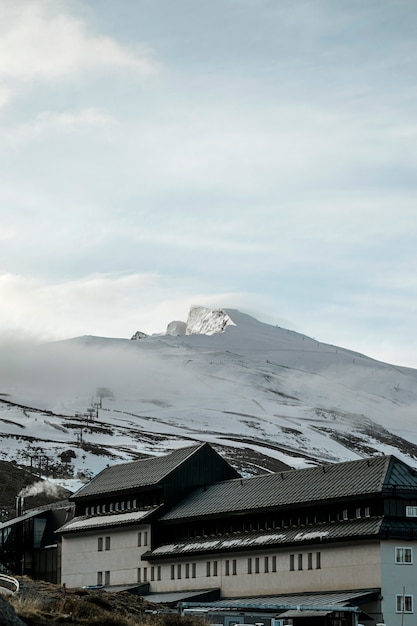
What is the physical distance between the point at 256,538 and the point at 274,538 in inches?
92.6

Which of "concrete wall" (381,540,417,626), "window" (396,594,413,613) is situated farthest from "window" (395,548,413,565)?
"window" (396,594,413,613)

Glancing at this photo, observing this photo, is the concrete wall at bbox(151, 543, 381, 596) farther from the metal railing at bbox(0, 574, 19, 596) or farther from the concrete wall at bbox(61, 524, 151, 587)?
the metal railing at bbox(0, 574, 19, 596)

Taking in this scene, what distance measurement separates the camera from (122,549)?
10438 cm

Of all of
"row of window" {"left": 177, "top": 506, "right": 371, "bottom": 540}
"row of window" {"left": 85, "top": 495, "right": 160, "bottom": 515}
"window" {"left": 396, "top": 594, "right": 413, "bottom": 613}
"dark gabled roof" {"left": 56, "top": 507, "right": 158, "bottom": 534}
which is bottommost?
"window" {"left": 396, "top": 594, "right": 413, "bottom": 613}

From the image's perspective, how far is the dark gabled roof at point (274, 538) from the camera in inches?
3273

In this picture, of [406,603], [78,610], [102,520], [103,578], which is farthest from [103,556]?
[78,610]

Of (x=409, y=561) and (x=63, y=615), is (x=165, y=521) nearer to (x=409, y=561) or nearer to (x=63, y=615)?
(x=409, y=561)

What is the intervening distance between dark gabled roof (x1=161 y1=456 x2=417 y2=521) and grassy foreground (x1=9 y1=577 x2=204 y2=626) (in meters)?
30.3

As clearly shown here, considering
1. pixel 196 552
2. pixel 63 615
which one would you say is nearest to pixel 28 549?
pixel 196 552

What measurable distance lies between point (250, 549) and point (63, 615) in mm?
51881

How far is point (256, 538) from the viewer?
299ft

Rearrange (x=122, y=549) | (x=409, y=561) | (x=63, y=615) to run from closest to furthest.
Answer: (x=63, y=615) → (x=409, y=561) → (x=122, y=549)

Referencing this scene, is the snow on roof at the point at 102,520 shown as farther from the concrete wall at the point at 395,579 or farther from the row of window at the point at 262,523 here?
the concrete wall at the point at 395,579

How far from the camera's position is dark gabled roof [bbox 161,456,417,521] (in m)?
86.1
